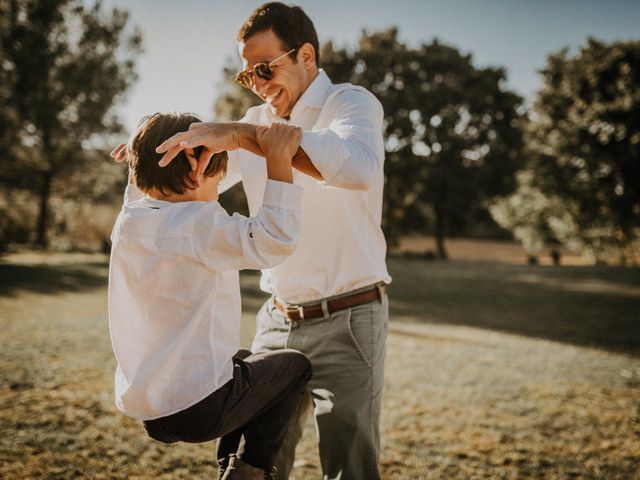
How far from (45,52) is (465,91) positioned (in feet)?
79.5

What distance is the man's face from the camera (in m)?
2.18

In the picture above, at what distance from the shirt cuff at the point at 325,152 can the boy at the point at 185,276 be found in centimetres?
5

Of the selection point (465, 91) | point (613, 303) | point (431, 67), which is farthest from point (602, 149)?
point (613, 303)

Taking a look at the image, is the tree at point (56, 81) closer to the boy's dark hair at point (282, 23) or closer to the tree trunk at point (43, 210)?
the tree trunk at point (43, 210)

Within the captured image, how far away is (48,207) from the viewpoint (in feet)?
85.9

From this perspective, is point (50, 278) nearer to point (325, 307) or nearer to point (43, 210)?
point (43, 210)

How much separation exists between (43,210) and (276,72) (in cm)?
2752

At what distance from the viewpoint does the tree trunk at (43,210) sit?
24531 mm

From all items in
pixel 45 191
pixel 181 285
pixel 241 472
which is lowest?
pixel 241 472

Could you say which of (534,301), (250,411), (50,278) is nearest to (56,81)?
(50,278)

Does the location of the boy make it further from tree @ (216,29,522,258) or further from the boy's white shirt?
tree @ (216,29,522,258)

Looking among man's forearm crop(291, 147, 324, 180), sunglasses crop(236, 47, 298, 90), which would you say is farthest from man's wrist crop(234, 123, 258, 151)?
sunglasses crop(236, 47, 298, 90)

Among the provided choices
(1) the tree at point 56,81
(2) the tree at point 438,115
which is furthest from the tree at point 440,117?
(1) the tree at point 56,81

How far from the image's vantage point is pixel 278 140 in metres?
1.57
